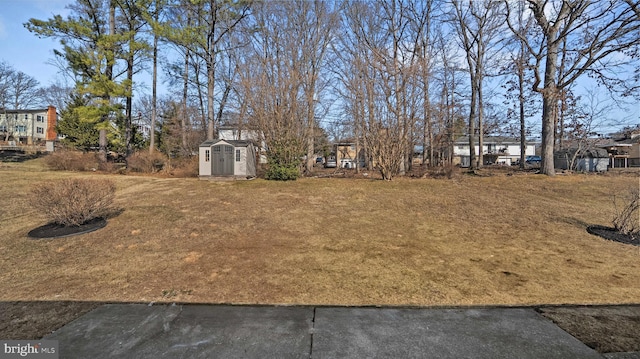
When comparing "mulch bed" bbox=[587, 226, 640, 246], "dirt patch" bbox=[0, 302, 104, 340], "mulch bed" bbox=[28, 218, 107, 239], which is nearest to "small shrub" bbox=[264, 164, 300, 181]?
"mulch bed" bbox=[28, 218, 107, 239]

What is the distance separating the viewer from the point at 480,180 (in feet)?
47.1

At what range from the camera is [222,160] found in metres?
15.1

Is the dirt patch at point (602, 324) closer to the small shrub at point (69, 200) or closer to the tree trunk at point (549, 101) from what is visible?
the small shrub at point (69, 200)

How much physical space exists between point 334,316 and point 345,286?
850 mm

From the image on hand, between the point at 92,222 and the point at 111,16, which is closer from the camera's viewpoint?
the point at 92,222

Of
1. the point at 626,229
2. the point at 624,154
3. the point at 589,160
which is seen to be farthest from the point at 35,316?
the point at 624,154

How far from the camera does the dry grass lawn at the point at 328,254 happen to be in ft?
11.5

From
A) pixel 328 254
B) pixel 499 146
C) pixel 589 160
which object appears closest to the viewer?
pixel 328 254

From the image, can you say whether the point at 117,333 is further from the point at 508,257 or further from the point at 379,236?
the point at 508,257

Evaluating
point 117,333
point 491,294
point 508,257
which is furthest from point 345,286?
point 508,257

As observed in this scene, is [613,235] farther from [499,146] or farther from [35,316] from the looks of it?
[499,146]

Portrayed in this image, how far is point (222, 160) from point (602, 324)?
14766 mm

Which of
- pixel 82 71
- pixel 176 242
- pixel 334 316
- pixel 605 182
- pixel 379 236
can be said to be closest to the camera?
pixel 334 316

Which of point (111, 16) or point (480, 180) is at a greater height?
point (111, 16)
